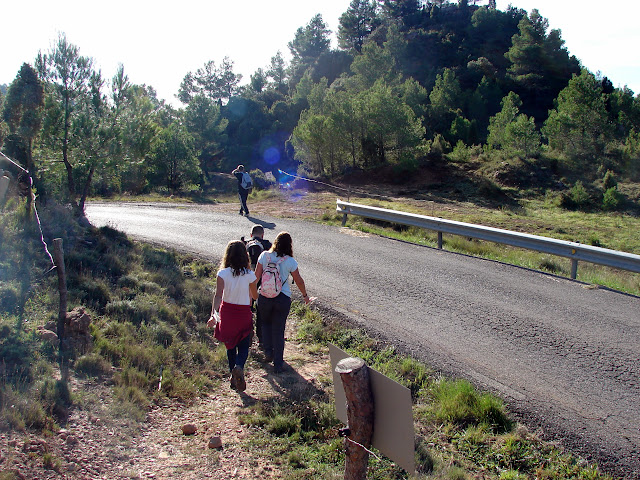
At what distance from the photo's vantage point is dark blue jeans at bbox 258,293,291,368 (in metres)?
5.77

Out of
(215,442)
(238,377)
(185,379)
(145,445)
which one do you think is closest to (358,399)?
(215,442)

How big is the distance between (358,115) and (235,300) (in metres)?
28.8

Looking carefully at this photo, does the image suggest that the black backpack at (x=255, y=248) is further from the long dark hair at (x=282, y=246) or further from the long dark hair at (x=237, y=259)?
the long dark hair at (x=237, y=259)

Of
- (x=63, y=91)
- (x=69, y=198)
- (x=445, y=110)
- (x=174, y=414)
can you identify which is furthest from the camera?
(x=445, y=110)

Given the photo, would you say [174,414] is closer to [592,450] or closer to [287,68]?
[592,450]

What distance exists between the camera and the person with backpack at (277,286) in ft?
18.7

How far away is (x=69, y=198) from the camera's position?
1345 centimetres

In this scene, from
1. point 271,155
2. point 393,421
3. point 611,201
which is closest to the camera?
point 393,421

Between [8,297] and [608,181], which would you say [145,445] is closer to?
[8,297]

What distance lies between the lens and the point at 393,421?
8.42 feet

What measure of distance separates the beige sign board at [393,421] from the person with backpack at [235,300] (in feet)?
9.19

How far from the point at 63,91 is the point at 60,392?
33.0 feet

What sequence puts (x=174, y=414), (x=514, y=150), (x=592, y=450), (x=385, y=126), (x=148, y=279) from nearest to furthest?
(x=592, y=450) → (x=174, y=414) → (x=148, y=279) → (x=385, y=126) → (x=514, y=150)

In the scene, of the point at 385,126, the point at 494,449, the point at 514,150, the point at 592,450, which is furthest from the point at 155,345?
the point at 514,150
